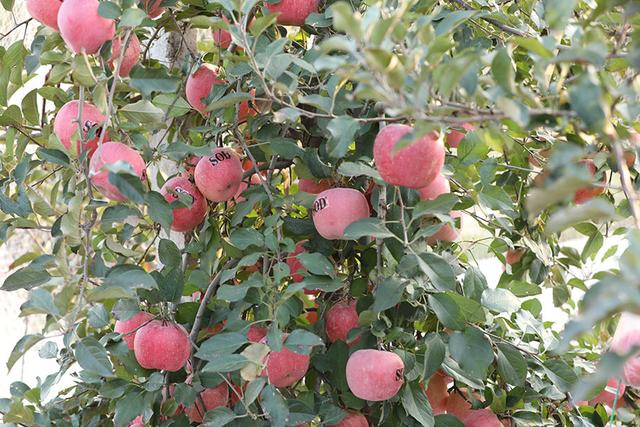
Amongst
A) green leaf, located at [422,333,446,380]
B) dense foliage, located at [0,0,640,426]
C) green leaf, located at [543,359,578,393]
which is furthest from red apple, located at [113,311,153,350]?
green leaf, located at [543,359,578,393]

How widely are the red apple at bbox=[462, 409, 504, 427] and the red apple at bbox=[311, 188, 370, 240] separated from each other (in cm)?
32

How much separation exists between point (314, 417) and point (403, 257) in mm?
208

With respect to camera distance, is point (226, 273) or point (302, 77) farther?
point (302, 77)

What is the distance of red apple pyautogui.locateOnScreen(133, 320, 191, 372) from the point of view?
0.92 m

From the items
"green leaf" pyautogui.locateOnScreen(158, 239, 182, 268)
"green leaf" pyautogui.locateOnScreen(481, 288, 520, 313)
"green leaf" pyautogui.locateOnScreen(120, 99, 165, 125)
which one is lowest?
"green leaf" pyautogui.locateOnScreen(481, 288, 520, 313)

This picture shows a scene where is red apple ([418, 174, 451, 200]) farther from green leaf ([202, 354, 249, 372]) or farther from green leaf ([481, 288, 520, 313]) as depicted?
green leaf ([202, 354, 249, 372])

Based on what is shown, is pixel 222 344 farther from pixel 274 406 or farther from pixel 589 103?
pixel 589 103

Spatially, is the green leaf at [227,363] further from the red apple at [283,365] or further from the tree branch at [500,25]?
the tree branch at [500,25]

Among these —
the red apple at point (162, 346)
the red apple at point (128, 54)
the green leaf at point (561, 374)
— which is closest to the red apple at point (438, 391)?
the green leaf at point (561, 374)

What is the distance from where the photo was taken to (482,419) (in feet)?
3.40

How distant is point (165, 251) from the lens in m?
0.99

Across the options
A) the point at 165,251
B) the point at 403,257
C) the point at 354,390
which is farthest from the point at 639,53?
the point at 165,251

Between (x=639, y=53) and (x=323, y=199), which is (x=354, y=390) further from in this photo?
(x=639, y=53)

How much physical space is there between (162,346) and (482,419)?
0.42 m
